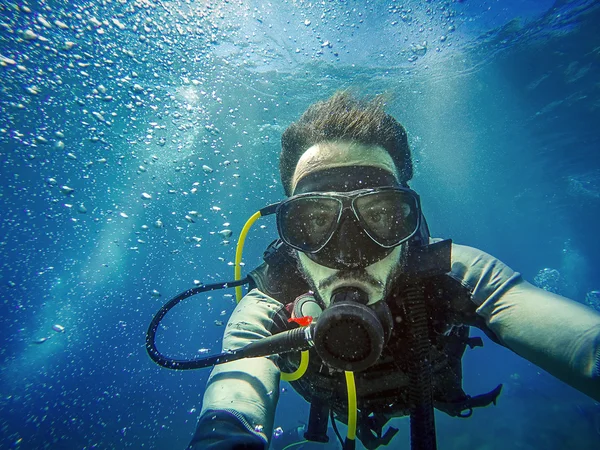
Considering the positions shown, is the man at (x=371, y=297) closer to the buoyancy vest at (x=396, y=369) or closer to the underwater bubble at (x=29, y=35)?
the buoyancy vest at (x=396, y=369)

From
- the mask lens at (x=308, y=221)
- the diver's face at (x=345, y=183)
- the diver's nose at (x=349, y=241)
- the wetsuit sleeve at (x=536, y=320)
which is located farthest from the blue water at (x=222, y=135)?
the wetsuit sleeve at (x=536, y=320)

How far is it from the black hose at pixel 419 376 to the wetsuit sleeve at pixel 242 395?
1011mm

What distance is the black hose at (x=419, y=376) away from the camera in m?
2.04

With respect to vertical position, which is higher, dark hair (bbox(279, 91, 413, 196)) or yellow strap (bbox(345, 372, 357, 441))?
dark hair (bbox(279, 91, 413, 196))

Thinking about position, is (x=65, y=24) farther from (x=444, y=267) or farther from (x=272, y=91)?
(x=444, y=267)

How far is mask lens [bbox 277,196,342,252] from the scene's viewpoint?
2.43 meters

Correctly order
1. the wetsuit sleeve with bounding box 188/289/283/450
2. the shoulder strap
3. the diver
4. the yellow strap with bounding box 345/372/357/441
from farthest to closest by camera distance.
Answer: the diver
the shoulder strap
the yellow strap with bounding box 345/372/357/441
the wetsuit sleeve with bounding box 188/289/283/450

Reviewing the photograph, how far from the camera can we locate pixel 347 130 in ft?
8.93

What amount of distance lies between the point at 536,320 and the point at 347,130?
6.71ft

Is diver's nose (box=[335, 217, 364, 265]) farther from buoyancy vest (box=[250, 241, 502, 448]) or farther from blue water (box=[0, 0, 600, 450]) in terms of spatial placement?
blue water (box=[0, 0, 600, 450])

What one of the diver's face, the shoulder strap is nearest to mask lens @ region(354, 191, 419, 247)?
the diver's face

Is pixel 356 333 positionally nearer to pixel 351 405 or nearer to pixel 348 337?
pixel 348 337

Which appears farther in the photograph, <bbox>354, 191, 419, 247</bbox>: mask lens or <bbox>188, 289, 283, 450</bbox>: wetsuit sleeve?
<bbox>354, 191, 419, 247</bbox>: mask lens

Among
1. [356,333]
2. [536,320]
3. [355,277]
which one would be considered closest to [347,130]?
[355,277]
